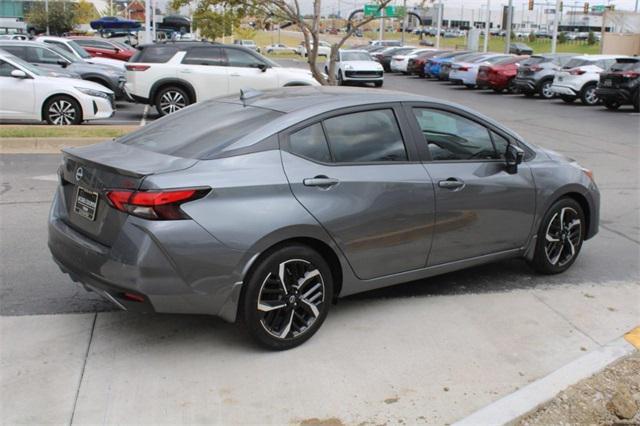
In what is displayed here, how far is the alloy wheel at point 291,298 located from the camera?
4.16 metres

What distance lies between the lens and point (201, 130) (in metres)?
4.57

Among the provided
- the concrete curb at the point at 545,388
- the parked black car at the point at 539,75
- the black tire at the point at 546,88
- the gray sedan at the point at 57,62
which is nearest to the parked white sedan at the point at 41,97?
the gray sedan at the point at 57,62

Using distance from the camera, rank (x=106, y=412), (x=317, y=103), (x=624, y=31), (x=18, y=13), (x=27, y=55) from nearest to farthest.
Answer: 1. (x=106, y=412)
2. (x=317, y=103)
3. (x=27, y=55)
4. (x=624, y=31)
5. (x=18, y=13)

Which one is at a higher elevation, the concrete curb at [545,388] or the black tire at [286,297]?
the black tire at [286,297]

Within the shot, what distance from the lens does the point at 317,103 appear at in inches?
184

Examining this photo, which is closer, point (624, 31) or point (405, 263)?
point (405, 263)

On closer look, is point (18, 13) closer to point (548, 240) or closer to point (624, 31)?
point (624, 31)

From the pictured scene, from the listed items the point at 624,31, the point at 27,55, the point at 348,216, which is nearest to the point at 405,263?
the point at 348,216

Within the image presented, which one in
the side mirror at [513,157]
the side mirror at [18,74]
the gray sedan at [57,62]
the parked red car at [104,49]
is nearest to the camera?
the side mirror at [513,157]


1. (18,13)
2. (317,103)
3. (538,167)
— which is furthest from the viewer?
(18,13)

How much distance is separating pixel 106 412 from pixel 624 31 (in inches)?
1971

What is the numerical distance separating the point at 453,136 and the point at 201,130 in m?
1.90

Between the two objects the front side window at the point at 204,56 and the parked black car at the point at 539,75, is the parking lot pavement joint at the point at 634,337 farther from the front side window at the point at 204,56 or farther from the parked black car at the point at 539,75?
the parked black car at the point at 539,75

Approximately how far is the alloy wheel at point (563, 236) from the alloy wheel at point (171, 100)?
11391 millimetres
